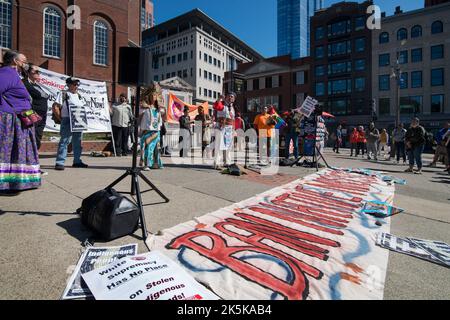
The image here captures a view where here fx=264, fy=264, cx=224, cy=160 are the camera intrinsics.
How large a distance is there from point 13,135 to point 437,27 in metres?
48.2

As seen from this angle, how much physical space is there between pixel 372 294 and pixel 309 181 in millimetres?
4221

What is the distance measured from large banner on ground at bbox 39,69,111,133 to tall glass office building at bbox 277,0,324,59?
137337 millimetres

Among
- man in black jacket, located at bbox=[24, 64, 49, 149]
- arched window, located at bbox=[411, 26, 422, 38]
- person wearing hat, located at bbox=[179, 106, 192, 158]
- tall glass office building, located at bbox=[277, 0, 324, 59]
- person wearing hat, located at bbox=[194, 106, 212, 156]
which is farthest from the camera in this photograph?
tall glass office building, located at bbox=[277, 0, 324, 59]

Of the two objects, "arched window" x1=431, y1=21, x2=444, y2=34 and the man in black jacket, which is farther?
"arched window" x1=431, y1=21, x2=444, y2=34

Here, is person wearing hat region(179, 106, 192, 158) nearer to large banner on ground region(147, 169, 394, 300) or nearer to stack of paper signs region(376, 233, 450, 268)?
large banner on ground region(147, 169, 394, 300)

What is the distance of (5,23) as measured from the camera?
20406mm

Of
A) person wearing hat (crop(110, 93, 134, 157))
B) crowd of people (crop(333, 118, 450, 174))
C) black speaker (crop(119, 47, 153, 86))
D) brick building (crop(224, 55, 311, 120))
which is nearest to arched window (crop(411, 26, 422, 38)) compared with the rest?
brick building (crop(224, 55, 311, 120))

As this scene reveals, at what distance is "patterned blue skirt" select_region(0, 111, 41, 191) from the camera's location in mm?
3666

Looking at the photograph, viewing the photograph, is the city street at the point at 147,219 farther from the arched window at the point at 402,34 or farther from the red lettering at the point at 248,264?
the arched window at the point at 402,34

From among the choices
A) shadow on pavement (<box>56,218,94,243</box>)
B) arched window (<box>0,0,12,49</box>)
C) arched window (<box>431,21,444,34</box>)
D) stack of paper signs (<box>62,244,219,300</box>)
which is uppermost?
arched window (<box>431,21,444,34</box>)

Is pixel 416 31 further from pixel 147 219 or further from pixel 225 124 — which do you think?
pixel 147 219

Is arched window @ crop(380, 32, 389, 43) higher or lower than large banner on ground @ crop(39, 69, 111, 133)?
higher
